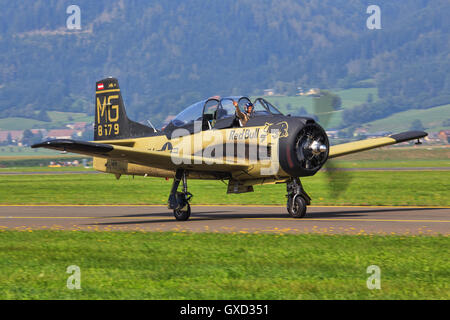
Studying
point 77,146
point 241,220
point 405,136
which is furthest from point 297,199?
point 77,146

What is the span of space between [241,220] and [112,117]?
21.2 ft

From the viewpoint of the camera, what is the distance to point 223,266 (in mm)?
11125

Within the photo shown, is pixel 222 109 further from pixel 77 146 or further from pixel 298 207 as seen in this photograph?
pixel 77 146

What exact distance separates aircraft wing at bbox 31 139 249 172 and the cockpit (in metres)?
1.20

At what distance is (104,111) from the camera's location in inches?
923

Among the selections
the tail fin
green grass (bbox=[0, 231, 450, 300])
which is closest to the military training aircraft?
the tail fin

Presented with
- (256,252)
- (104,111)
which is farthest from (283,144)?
(104,111)

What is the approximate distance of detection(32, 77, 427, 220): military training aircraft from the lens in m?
18.2

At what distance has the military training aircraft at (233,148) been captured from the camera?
18.2m

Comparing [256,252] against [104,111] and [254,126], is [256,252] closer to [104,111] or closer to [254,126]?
[254,126]

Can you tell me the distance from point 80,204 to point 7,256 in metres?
15.7

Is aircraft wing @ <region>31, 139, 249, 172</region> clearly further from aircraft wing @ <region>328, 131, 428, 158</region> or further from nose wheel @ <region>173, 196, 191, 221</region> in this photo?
aircraft wing @ <region>328, 131, 428, 158</region>

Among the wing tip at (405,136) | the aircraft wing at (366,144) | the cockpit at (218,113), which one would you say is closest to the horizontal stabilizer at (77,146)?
the cockpit at (218,113)
